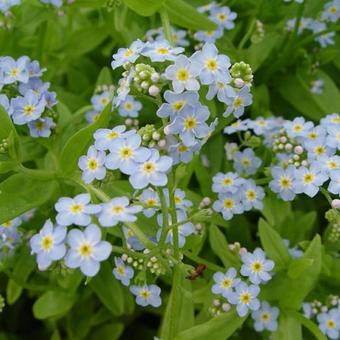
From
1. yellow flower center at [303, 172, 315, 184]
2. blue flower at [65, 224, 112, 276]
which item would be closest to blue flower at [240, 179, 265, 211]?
yellow flower center at [303, 172, 315, 184]

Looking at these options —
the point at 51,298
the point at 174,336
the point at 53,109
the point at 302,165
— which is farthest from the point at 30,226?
the point at 302,165

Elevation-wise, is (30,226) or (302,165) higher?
(302,165)

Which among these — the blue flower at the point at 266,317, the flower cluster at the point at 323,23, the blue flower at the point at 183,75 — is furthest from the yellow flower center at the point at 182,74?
the flower cluster at the point at 323,23

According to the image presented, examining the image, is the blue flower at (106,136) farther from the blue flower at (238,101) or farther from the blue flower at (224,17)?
the blue flower at (224,17)

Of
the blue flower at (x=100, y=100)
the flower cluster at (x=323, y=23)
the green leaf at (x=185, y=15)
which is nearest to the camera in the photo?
the green leaf at (x=185, y=15)

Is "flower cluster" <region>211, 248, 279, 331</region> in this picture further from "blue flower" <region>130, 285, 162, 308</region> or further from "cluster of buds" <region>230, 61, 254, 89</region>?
"cluster of buds" <region>230, 61, 254, 89</region>

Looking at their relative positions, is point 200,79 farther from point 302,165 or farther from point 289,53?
point 289,53
